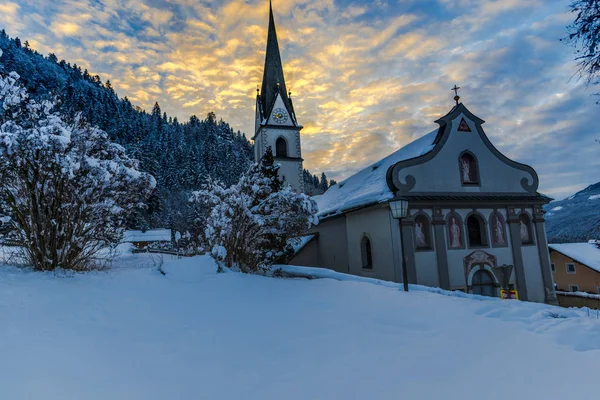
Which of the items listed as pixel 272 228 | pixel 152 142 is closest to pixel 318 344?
pixel 272 228

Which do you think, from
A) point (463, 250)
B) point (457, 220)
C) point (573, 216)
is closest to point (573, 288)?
point (463, 250)

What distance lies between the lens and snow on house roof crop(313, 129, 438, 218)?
16.5m

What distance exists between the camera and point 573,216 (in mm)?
85688

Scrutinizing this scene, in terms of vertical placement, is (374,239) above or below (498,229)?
below

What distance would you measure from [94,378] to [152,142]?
98.1 metres

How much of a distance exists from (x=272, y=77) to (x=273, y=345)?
33.2 metres

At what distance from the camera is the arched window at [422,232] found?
51.5ft

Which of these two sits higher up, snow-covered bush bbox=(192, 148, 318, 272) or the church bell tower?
the church bell tower

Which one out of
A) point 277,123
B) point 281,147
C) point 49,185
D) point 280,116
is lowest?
point 49,185

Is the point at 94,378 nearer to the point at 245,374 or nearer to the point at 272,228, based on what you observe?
the point at 245,374

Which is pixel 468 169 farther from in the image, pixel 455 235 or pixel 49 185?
pixel 49 185

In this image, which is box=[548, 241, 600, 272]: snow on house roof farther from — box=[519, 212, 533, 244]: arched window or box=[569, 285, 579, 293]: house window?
box=[519, 212, 533, 244]: arched window

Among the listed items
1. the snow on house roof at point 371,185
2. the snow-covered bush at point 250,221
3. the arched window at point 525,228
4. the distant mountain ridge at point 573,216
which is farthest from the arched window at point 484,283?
the distant mountain ridge at point 573,216

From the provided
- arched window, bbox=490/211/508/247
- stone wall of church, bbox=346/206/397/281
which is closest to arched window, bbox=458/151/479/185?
arched window, bbox=490/211/508/247
